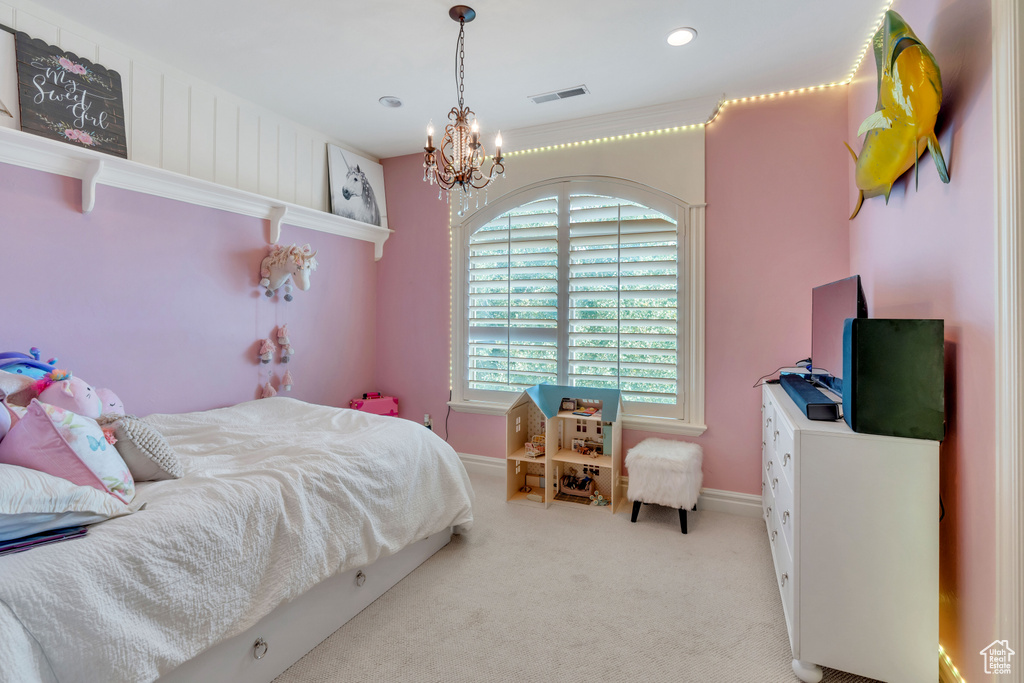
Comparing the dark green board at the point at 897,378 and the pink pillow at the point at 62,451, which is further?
the dark green board at the point at 897,378

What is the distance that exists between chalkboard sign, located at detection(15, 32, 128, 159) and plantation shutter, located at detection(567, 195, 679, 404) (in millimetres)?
2704

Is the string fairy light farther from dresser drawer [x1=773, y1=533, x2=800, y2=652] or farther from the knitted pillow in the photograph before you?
the knitted pillow

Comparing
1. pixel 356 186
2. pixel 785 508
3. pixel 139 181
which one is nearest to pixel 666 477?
pixel 785 508

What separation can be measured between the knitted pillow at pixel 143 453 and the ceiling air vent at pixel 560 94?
9.04 feet

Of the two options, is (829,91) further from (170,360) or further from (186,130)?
(170,360)

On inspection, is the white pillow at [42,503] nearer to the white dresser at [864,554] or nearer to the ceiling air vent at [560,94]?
Answer: the white dresser at [864,554]

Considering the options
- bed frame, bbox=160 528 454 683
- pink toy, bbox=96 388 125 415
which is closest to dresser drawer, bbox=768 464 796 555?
bed frame, bbox=160 528 454 683

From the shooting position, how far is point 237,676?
5.17 feet

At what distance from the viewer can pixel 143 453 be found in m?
1.72

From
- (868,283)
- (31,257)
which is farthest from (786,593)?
(31,257)

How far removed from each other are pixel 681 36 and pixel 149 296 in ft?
10.3

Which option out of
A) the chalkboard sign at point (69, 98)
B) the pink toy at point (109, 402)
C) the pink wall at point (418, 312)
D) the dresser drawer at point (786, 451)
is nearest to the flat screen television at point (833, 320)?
the dresser drawer at point (786, 451)

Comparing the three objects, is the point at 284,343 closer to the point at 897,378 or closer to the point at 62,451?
the point at 62,451

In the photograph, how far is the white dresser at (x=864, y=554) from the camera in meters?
1.53
